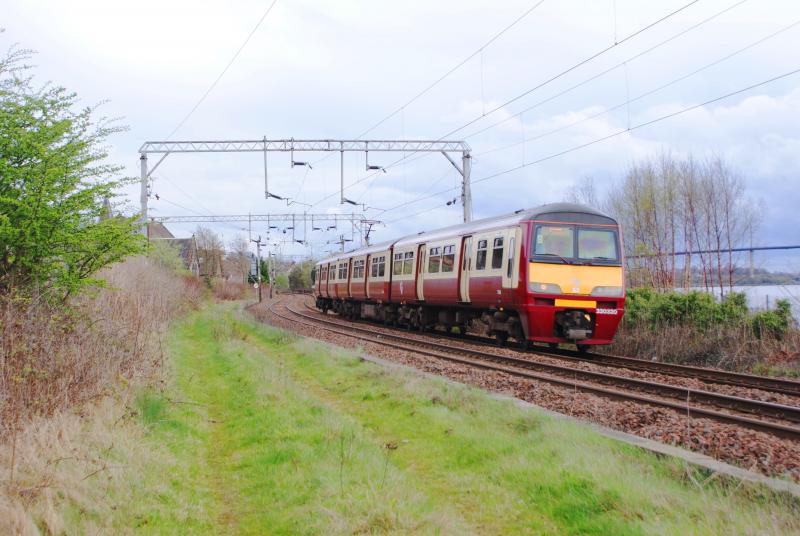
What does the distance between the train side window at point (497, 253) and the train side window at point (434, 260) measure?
12.9ft

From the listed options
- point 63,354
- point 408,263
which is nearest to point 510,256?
point 408,263

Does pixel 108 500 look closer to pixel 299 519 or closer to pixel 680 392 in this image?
pixel 299 519

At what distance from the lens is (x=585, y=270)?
14805 millimetres

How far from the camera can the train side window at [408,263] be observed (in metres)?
22.6

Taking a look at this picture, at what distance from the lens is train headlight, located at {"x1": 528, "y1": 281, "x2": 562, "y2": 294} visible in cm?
1445

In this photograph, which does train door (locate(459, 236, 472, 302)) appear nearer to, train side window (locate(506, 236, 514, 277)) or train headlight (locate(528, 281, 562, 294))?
train side window (locate(506, 236, 514, 277))

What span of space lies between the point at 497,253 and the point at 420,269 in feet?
19.7

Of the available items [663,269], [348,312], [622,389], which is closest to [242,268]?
[348,312]

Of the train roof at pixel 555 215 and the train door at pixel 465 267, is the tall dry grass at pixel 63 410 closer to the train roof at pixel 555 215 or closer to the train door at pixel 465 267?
the train roof at pixel 555 215

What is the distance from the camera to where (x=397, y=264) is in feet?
79.6

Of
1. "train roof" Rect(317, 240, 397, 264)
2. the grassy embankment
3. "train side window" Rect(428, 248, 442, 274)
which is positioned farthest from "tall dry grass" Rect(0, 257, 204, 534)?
"train roof" Rect(317, 240, 397, 264)

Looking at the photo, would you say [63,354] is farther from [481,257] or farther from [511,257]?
[481,257]

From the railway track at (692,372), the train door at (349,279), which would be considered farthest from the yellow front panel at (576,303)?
the train door at (349,279)

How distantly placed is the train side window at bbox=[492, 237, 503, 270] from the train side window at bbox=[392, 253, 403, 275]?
7961 millimetres
